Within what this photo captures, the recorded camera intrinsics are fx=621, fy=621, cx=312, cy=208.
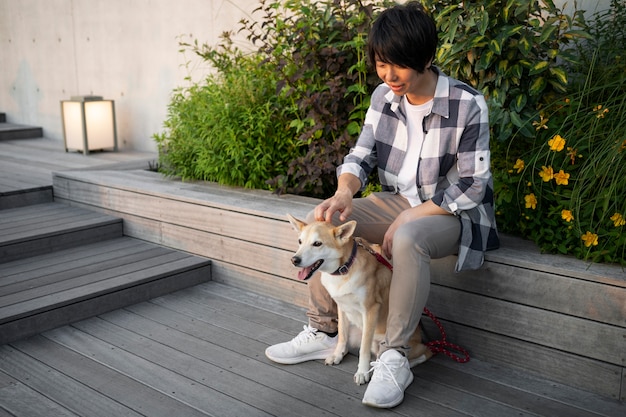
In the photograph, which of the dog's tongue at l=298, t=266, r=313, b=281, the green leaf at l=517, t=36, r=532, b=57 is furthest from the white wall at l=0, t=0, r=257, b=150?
the dog's tongue at l=298, t=266, r=313, b=281

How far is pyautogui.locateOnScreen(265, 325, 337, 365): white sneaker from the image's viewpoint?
241cm

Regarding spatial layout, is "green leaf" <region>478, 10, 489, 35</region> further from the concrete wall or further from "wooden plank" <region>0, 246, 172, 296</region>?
the concrete wall

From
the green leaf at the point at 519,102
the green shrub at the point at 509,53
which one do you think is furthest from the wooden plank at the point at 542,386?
the green leaf at the point at 519,102

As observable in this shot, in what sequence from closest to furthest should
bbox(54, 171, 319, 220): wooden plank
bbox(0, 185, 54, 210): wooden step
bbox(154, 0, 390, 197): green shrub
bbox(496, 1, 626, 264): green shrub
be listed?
bbox(496, 1, 626, 264): green shrub
bbox(54, 171, 319, 220): wooden plank
bbox(154, 0, 390, 197): green shrub
bbox(0, 185, 54, 210): wooden step

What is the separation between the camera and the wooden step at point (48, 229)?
133 inches

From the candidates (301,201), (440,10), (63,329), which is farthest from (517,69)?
(63,329)

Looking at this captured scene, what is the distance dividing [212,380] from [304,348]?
37cm

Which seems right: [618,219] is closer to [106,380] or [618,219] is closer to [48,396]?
[106,380]

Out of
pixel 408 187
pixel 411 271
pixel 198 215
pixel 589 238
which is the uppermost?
pixel 408 187

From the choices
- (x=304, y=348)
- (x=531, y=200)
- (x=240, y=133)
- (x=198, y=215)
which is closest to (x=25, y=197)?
(x=198, y=215)

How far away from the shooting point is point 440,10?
2828mm

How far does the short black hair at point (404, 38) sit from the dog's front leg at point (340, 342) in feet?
3.19

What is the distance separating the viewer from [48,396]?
2.18m

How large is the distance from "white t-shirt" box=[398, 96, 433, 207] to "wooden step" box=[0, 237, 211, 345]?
4.51 ft
